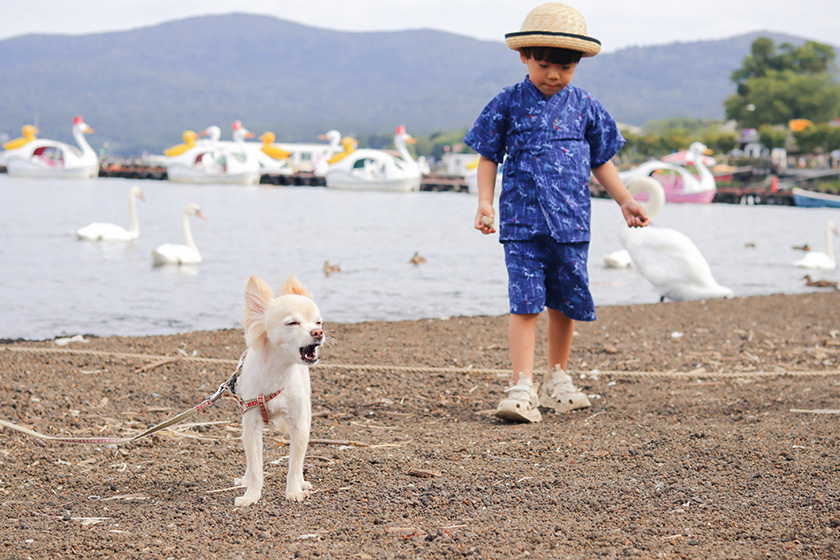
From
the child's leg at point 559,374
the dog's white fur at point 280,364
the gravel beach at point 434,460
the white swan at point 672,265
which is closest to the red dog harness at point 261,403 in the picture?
the dog's white fur at point 280,364

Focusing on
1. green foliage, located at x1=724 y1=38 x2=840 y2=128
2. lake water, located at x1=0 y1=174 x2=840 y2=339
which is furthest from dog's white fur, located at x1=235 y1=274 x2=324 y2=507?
green foliage, located at x1=724 y1=38 x2=840 y2=128

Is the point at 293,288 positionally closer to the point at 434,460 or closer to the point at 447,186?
the point at 434,460

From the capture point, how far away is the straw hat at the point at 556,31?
420 centimetres

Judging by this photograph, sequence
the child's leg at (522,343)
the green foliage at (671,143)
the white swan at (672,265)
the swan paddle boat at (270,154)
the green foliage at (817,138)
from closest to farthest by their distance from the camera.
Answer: the child's leg at (522,343) → the white swan at (672,265) → the swan paddle boat at (270,154) → the green foliage at (817,138) → the green foliage at (671,143)

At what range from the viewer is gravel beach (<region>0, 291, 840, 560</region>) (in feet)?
8.82

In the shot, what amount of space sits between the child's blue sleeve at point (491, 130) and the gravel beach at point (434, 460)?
138cm

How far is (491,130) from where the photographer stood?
4527 mm

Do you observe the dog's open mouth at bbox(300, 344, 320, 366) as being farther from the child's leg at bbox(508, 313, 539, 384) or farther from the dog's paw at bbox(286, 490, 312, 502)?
the child's leg at bbox(508, 313, 539, 384)

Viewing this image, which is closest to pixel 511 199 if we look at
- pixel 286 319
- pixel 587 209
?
pixel 587 209

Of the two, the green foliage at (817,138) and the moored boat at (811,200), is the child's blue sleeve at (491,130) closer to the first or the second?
the moored boat at (811,200)

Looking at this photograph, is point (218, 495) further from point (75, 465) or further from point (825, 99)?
point (825, 99)

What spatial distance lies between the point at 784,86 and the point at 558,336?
323 feet

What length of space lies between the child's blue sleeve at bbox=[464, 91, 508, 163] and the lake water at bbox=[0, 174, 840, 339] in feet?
11.7

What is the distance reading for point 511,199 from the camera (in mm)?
4480
